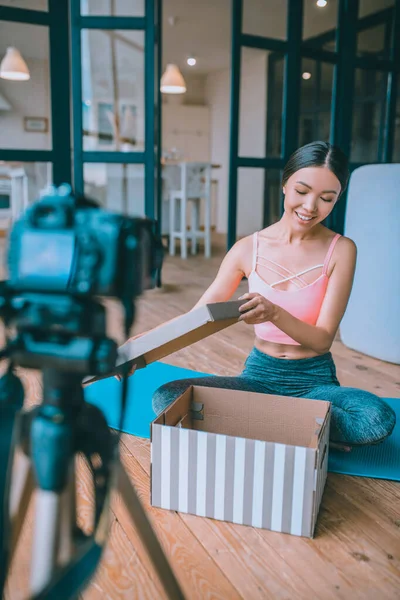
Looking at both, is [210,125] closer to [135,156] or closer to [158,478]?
[135,156]

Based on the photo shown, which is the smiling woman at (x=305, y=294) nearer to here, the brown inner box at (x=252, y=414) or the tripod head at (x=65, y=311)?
the brown inner box at (x=252, y=414)

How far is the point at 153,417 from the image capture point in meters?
1.65

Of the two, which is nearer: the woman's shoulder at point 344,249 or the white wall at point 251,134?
the woman's shoulder at point 344,249

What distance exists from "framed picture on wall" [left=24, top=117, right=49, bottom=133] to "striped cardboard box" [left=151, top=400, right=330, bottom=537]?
268cm

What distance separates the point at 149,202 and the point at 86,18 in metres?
1.14

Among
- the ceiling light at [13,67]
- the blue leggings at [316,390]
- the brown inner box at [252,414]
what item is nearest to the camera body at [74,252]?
the brown inner box at [252,414]

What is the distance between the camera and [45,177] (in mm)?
3434

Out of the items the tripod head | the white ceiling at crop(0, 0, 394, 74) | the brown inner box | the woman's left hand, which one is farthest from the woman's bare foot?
the white ceiling at crop(0, 0, 394, 74)

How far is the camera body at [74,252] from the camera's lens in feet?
1.71

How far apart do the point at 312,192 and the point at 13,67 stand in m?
2.30

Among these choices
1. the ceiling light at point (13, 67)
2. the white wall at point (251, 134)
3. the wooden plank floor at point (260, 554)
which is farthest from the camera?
the white wall at point (251, 134)

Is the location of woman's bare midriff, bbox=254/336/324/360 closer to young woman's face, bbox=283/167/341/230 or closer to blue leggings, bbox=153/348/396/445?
blue leggings, bbox=153/348/396/445

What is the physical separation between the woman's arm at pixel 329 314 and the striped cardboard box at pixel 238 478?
0.26 m

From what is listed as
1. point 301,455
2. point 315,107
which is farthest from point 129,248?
point 315,107
